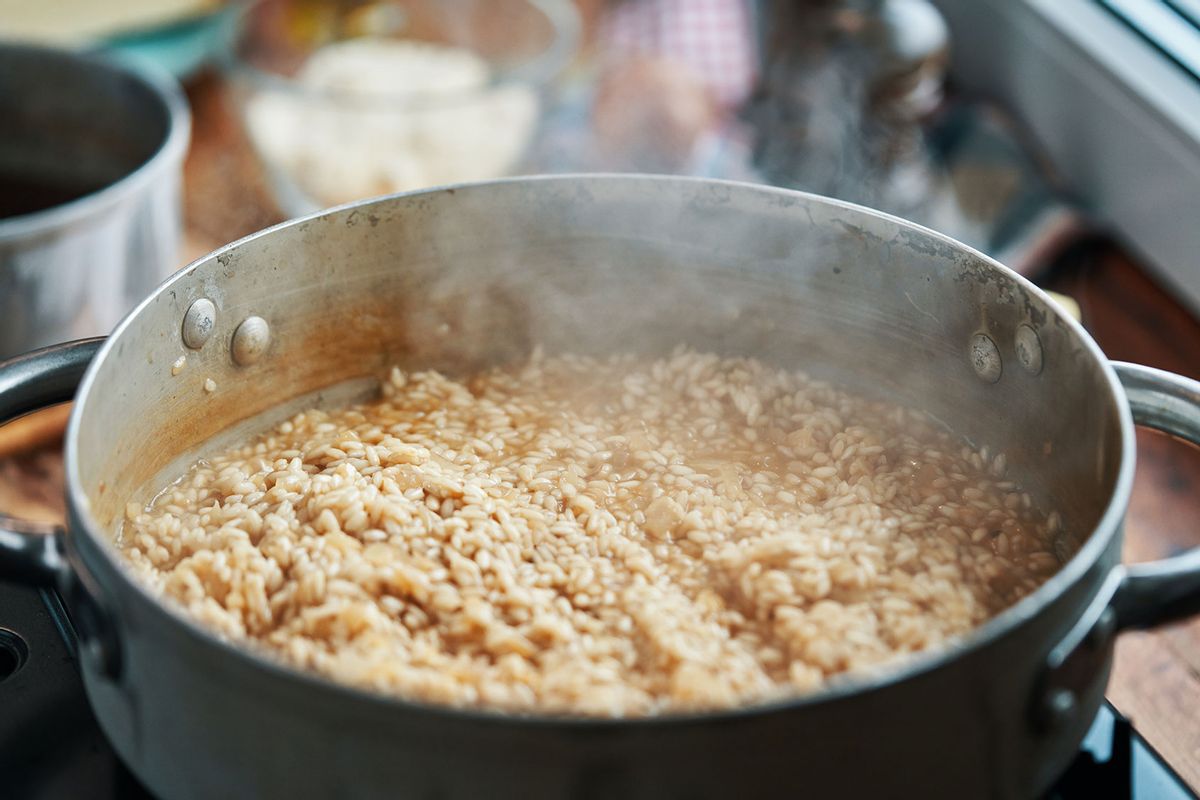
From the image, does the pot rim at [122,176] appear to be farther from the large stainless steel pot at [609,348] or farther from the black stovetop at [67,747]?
the black stovetop at [67,747]

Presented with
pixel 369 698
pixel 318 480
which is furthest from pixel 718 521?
pixel 369 698

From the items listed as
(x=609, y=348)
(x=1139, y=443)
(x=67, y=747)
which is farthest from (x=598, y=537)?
(x=1139, y=443)

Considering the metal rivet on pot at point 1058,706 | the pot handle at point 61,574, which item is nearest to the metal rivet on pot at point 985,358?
the metal rivet on pot at point 1058,706

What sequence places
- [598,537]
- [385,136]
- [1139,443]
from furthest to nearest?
[385,136] < [1139,443] < [598,537]

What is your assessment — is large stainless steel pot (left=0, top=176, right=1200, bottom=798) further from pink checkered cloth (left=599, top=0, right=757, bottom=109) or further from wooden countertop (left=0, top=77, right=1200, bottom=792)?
A: pink checkered cloth (left=599, top=0, right=757, bottom=109)

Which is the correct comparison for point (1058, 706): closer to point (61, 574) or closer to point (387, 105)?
point (61, 574)

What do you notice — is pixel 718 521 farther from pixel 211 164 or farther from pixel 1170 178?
pixel 211 164

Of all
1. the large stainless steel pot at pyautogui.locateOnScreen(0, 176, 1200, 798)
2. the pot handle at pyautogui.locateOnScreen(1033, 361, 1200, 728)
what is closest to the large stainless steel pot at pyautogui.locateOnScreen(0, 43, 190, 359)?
the large stainless steel pot at pyautogui.locateOnScreen(0, 176, 1200, 798)
